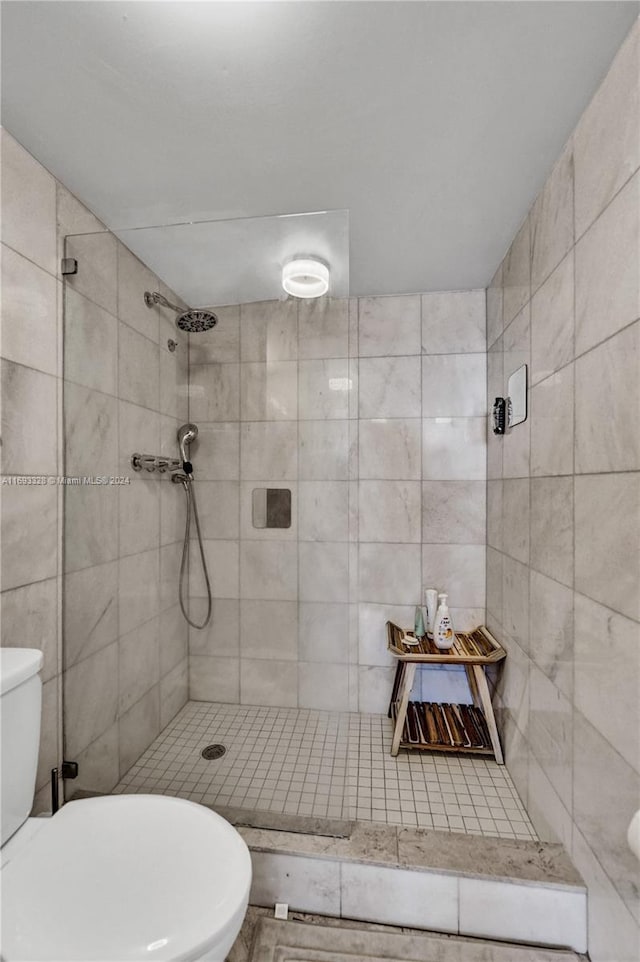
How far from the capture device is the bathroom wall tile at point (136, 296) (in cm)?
157

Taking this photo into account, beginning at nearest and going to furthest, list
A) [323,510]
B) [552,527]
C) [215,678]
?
[552,527]
[323,510]
[215,678]

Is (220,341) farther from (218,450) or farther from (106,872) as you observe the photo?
(106,872)

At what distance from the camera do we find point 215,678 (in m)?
1.73

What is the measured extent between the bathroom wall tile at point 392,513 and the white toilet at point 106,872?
1.35 metres

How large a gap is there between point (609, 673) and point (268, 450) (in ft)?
3.91

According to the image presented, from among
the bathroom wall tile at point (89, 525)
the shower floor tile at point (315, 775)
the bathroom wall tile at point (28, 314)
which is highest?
the bathroom wall tile at point (28, 314)

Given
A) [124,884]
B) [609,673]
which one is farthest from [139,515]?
[609,673]

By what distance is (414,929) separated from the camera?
1202mm

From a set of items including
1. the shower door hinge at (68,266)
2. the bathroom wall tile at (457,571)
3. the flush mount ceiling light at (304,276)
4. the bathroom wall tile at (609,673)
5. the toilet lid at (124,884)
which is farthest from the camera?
the bathroom wall tile at (457,571)

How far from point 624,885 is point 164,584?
160 centimetres

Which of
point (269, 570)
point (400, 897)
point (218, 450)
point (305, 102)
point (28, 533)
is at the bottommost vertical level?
point (400, 897)

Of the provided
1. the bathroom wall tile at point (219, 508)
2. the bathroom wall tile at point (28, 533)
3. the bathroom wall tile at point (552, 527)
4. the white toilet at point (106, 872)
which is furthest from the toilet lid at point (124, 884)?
the bathroom wall tile at point (552, 527)

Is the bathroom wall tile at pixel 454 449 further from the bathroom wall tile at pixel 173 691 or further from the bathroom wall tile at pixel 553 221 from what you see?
the bathroom wall tile at pixel 173 691

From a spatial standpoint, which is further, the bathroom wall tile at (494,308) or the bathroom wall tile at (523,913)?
the bathroom wall tile at (494,308)
